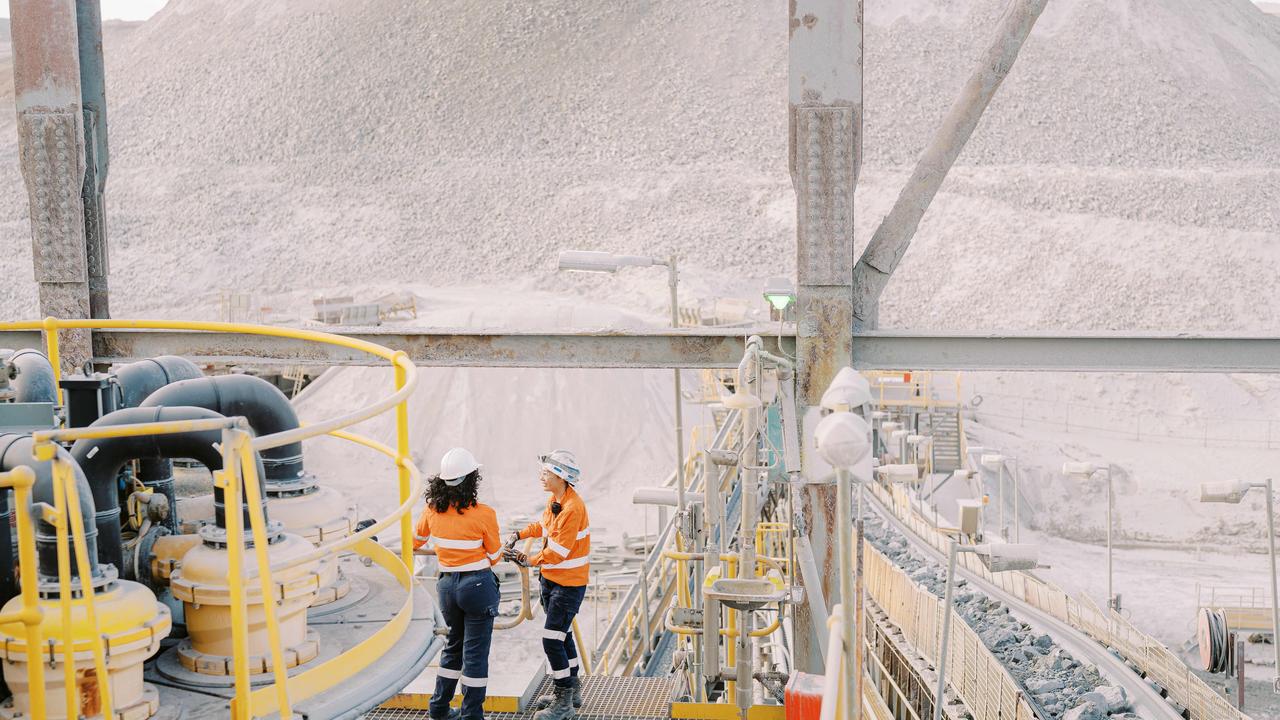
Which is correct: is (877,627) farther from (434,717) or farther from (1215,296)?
(1215,296)

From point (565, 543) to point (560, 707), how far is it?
0.91 m

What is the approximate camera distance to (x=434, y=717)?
6125mm

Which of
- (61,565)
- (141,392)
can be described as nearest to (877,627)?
(141,392)

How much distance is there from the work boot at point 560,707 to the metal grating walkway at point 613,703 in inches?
3.7

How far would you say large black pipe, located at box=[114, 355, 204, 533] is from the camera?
5242mm

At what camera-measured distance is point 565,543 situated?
20.3 ft

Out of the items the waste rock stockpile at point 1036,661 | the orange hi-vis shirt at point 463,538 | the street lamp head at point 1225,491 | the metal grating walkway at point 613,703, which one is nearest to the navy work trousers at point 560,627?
the metal grating walkway at point 613,703

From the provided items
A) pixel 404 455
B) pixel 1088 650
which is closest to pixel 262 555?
pixel 404 455

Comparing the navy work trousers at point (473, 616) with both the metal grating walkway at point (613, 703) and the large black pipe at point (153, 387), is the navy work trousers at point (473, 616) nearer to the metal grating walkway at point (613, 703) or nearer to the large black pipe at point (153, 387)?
the metal grating walkway at point (613, 703)

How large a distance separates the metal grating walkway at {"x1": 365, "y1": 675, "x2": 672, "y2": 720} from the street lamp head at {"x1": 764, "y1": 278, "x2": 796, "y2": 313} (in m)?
2.75

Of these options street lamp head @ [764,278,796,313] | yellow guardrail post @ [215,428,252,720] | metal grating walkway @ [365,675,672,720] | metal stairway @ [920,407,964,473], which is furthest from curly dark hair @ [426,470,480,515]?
metal stairway @ [920,407,964,473]

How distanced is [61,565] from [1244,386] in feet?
149

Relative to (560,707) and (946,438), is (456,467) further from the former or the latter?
(946,438)

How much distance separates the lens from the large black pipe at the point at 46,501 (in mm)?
4035
